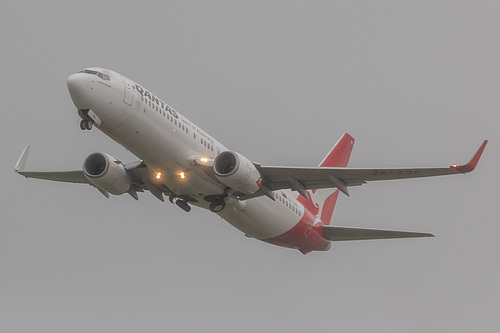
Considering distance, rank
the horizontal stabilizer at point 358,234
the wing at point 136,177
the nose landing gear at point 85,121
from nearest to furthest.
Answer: the nose landing gear at point 85,121 < the wing at point 136,177 < the horizontal stabilizer at point 358,234

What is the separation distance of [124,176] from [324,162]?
48.8 ft

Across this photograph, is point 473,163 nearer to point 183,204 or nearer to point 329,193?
point 183,204

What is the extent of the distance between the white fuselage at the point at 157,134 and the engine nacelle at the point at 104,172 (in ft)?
8.66

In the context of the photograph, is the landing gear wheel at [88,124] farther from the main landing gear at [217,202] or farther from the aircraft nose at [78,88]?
the main landing gear at [217,202]

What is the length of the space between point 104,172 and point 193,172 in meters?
4.53

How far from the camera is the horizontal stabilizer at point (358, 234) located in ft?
142

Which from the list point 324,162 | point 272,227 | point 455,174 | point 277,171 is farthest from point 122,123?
point 324,162

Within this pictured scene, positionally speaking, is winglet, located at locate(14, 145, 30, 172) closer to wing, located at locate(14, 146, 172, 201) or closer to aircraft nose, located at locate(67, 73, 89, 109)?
wing, located at locate(14, 146, 172, 201)

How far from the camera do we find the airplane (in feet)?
117

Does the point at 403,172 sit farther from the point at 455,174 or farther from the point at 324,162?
the point at 324,162

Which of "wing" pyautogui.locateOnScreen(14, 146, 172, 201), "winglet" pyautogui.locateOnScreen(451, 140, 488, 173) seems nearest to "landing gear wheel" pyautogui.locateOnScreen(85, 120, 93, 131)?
"wing" pyautogui.locateOnScreen(14, 146, 172, 201)

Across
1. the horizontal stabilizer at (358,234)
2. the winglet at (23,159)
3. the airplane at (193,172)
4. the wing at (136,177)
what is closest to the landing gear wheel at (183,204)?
the airplane at (193,172)

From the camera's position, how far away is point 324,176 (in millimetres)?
38656

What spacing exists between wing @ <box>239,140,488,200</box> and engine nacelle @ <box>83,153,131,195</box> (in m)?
5.88
